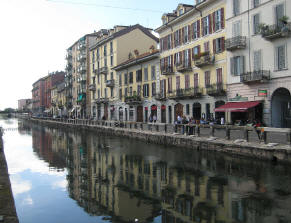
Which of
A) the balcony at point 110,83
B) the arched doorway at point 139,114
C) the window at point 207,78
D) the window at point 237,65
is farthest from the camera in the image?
the balcony at point 110,83

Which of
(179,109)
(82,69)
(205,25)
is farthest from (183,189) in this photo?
(82,69)

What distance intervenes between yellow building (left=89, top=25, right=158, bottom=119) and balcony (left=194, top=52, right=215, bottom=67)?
23523mm

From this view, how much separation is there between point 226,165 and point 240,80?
12.9 m

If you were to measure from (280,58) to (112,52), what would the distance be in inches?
1490

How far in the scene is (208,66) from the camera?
32.6m

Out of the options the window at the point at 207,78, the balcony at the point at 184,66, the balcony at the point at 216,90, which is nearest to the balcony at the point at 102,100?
the balcony at the point at 184,66

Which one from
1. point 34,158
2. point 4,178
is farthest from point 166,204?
point 34,158

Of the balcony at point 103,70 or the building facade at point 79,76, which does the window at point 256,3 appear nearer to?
the balcony at point 103,70

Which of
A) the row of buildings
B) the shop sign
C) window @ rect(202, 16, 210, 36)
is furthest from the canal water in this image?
window @ rect(202, 16, 210, 36)

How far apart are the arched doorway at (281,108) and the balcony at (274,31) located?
4.21 m

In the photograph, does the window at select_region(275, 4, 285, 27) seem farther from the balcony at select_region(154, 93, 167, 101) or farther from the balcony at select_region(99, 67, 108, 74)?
the balcony at select_region(99, 67, 108, 74)

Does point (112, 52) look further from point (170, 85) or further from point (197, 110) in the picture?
point (197, 110)

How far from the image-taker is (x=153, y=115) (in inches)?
1713

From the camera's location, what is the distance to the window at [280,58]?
23859 mm
